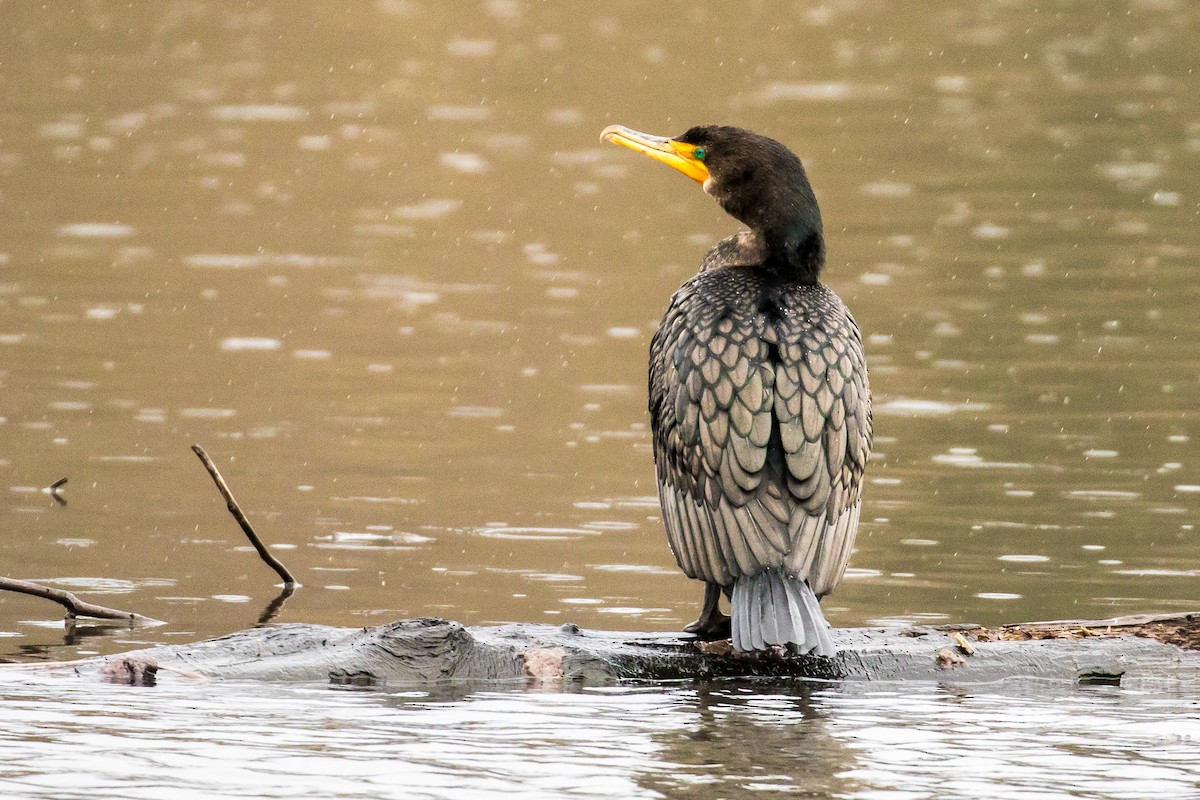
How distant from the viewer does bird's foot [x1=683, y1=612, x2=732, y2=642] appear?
686cm

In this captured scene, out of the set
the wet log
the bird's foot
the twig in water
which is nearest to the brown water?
the twig in water

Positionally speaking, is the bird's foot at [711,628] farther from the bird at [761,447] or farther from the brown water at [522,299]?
the brown water at [522,299]

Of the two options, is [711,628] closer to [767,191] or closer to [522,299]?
[767,191]

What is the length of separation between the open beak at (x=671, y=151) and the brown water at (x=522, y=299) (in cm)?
204

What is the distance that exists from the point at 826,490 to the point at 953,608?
2.67m

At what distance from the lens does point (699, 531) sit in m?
6.76

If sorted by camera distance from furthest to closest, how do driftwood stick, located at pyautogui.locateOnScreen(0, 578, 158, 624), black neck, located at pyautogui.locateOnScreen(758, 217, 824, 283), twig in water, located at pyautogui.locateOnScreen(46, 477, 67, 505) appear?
twig in water, located at pyautogui.locateOnScreen(46, 477, 67, 505) → black neck, located at pyautogui.locateOnScreen(758, 217, 824, 283) → driftwood stick, located at pyautogui.locateOnScreen(0, 578, 158, 624)

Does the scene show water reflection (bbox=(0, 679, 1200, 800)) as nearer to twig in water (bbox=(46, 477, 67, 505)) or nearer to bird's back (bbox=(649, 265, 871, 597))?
bird's back (bbox=(649, 265, 871, 597))

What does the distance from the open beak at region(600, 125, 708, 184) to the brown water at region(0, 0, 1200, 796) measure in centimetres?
204

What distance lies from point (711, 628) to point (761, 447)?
63cm

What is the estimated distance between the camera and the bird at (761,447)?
6.61 metres

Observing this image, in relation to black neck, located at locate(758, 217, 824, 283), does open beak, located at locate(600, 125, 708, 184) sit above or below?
above

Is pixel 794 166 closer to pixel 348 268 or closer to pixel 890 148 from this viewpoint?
pixel 348 268

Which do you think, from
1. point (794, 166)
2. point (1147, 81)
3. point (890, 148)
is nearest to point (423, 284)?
point (890, 148)
